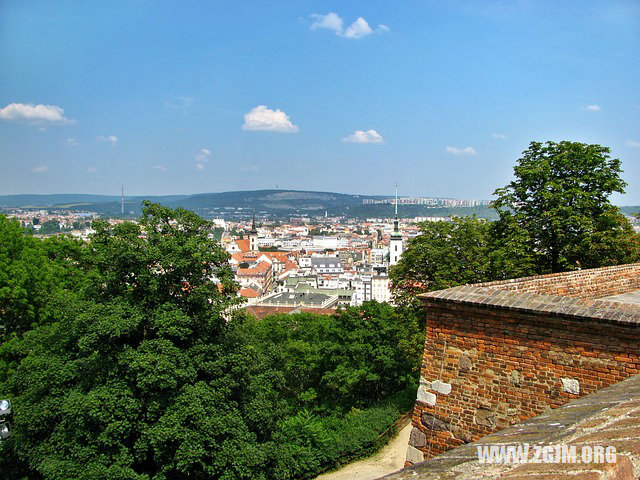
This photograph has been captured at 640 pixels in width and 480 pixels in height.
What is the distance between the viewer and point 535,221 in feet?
64.8

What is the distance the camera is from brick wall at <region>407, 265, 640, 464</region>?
5551 millimetres

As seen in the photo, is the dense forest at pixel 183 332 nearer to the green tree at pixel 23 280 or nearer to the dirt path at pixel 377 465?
the green tree at pixel 23 280

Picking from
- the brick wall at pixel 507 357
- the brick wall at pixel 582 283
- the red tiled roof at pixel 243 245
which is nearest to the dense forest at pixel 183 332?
the brick wall at pixel 582 283

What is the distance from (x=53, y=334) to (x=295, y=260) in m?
151

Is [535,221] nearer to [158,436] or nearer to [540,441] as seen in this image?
[158,436]

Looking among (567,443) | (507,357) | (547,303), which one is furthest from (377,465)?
(567,443)

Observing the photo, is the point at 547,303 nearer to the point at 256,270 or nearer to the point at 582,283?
the point at 582,283

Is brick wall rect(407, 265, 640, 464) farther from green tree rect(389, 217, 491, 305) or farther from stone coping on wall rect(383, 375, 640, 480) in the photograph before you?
green tree rect(389, 217, 491, 305)

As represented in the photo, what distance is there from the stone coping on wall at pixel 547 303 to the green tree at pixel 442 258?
1391 cm

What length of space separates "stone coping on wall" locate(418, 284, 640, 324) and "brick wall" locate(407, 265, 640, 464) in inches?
0.4

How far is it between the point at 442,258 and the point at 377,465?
Result: 29.3 ft

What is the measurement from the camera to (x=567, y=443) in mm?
2865

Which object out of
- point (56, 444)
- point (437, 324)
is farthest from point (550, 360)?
point (56, 444)

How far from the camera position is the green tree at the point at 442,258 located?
20.7 meters
